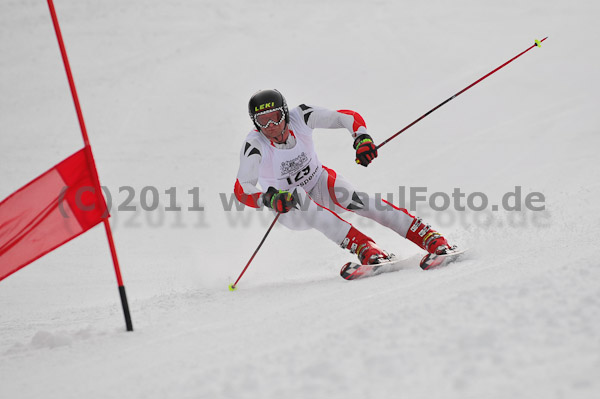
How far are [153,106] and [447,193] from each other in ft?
20.6

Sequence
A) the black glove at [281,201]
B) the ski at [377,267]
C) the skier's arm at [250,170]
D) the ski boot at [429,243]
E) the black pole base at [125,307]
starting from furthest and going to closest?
the skier's arm at [250,170] < the black glove at [281,201] < the ski at [377,267] < the ski boot at [429,243] < the black pole base at [125,307]

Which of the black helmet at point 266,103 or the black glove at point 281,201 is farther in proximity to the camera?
the black helmet at point 266,103

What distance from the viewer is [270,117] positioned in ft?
12.4

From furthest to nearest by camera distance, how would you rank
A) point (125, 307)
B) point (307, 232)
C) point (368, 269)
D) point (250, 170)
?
point (307, 232), point (250, 170), point (368, 269), point (125, 307)

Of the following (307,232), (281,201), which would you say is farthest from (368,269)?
(307,232)

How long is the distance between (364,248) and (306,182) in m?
0.68

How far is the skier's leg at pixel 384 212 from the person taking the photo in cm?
361

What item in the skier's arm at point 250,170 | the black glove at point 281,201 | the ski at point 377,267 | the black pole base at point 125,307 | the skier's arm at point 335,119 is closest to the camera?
the black pole base at point 125,307

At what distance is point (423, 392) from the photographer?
1.64m

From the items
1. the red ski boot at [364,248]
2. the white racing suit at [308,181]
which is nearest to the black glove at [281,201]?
the white racing suit at [308,181]

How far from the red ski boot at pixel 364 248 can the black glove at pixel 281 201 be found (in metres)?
0.45

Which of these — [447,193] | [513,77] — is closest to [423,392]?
[447,193]

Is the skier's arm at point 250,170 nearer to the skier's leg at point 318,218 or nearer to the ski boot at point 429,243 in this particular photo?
the skier's leg at point 318,218

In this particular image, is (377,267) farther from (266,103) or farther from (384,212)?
(266,103)
